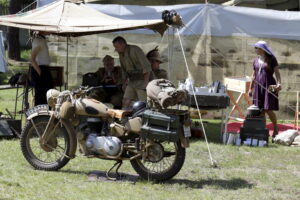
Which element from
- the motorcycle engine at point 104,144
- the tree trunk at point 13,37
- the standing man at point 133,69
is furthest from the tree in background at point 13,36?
the motorcycle engine at point 104,144

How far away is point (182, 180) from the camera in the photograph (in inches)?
256

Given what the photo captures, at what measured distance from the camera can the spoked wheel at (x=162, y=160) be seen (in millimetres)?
6137

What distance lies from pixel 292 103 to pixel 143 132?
6725 mm

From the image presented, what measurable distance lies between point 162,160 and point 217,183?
666 mm

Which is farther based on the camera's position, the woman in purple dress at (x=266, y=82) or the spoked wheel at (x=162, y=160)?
the woman in purple dress at (x=266, y=82)

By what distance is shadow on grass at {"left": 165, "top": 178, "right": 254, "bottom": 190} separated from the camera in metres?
6.28

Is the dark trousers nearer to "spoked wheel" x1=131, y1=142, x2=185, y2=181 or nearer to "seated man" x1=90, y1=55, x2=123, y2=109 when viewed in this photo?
"seated man" x1=90, y1=55, x2=123, y2=109

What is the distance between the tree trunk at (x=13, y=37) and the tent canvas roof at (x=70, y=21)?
1124 centimetres

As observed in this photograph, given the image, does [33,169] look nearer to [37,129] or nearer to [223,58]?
[37,129]

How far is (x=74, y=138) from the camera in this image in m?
6.50

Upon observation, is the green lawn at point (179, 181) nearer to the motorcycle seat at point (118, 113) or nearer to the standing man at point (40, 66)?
the motorcycle seat at point (118, 113)

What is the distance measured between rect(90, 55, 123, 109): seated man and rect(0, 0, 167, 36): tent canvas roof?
130 cm

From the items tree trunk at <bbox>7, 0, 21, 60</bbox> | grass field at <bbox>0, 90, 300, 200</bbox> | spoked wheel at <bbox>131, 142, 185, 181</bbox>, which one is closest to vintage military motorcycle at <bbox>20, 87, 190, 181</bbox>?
spoked wheel at <bbox>131, 142, 185, 181</bbox>

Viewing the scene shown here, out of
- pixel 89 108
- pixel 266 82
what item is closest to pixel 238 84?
pixel 266 82
